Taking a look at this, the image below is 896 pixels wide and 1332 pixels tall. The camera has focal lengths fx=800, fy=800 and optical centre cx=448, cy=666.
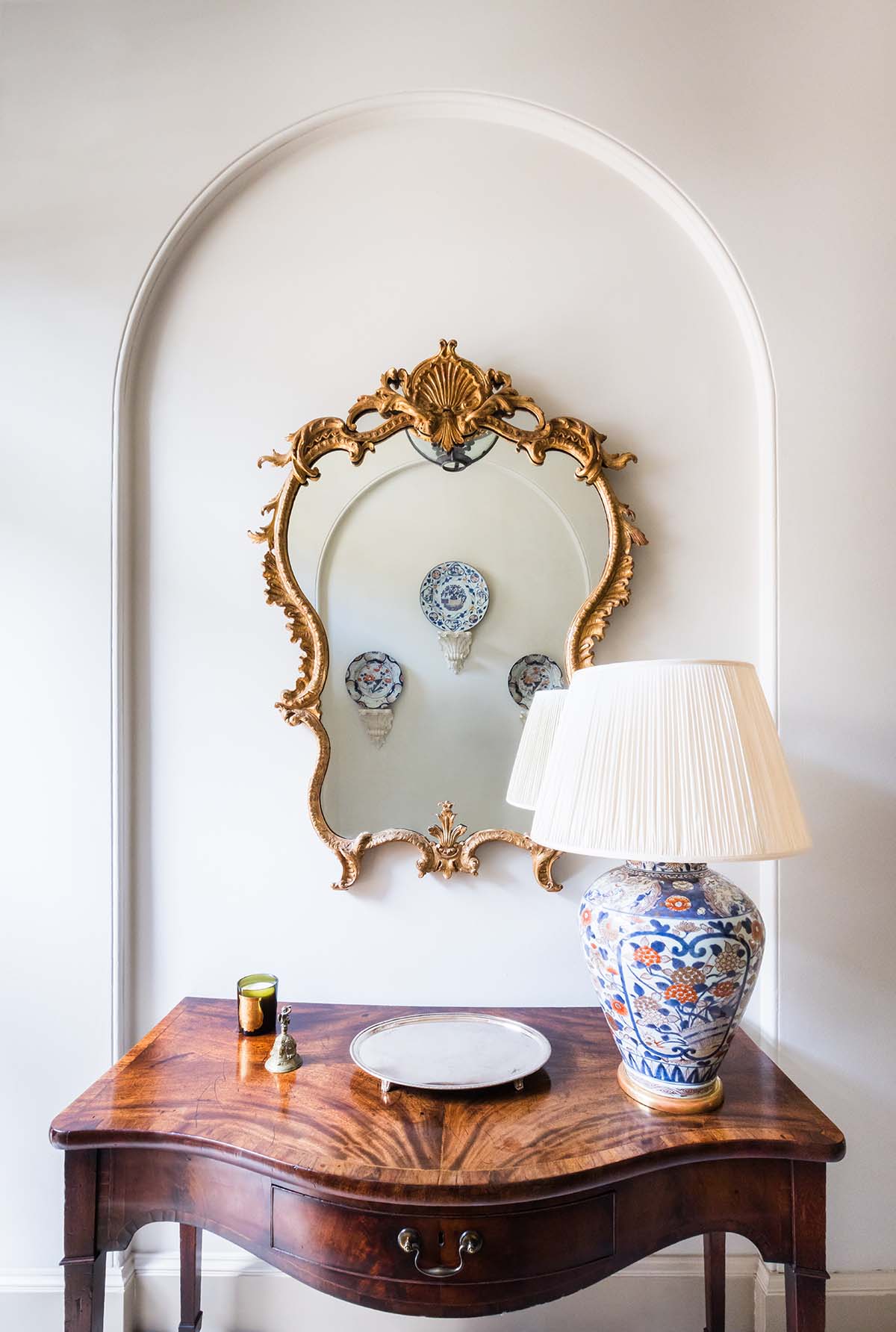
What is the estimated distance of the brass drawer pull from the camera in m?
1.10

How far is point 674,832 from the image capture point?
3.72 feet

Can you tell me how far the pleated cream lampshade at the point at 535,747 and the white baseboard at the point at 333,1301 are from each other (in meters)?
1.06

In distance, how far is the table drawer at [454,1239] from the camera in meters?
1.11

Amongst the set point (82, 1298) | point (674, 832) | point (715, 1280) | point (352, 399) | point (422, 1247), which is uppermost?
point (352, 399)

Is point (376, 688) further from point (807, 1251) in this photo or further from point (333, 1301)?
point (333, 1301)

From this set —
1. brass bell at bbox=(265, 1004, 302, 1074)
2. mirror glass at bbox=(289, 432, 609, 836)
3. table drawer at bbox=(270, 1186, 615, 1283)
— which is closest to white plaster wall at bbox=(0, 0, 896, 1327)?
mirror glass at bbox=(289, 432, 609, 836)

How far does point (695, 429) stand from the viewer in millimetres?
1791

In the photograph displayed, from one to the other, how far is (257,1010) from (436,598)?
35.5 inches

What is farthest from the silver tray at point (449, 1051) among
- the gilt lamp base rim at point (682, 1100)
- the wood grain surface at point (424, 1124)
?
the gilt lamp base rim at point (682, 1100)

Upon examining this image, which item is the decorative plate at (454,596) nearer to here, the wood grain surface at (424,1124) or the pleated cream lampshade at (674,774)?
the pleated cream lampshade at (674,774)

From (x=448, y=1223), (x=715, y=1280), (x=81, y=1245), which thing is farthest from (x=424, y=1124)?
(x=715, y=1280)

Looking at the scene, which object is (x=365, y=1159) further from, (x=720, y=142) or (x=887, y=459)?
(x=720, y=142)

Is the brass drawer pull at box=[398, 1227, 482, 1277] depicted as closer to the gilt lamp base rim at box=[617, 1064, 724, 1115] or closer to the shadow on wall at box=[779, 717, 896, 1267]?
the gilt lamp base rim at box=[617, 1064, 724, 1115]

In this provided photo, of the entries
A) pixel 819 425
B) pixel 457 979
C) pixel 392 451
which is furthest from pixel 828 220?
pixel 457 979
